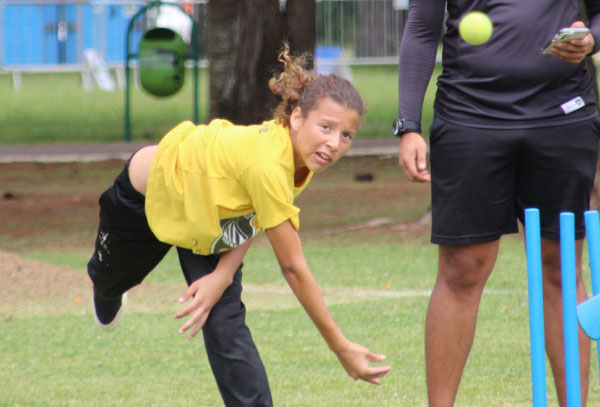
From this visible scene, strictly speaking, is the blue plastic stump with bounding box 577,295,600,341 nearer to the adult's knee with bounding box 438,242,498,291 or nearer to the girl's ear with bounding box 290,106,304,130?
the adult's knee with bounding box 438,242,498,291

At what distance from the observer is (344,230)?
9703 millimetres

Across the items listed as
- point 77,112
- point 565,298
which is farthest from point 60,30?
point 565,298

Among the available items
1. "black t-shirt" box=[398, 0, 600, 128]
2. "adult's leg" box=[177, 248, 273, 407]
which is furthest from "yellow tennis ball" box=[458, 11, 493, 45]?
"adult's leg" box=[177, 248, 273, 407]

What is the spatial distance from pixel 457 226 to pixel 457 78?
1.65 ft

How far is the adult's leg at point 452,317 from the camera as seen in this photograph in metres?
3.82

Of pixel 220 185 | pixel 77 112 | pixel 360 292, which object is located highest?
pixel 220 185

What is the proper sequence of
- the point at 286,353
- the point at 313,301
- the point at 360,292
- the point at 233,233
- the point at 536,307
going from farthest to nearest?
the point at 360,292 → the point at 286,353 → the point at 233,233 → the point at 313,301 → the point at 536,307

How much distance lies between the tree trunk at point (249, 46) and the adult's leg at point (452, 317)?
7.65m

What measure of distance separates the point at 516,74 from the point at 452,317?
2.82ft

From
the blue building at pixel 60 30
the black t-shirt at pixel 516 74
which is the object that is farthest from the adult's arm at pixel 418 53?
the blue building at pixel 60 30

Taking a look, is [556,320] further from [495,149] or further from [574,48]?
[574,48]

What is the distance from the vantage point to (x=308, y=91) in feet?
12.5

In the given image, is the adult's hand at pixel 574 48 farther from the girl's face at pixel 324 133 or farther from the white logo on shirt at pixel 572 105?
the girl's face at pixel 324 133

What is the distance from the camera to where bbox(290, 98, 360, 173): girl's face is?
368 cm
